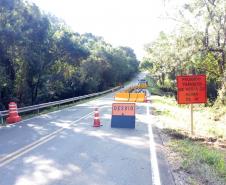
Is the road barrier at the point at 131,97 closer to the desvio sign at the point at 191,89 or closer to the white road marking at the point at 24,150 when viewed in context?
the desvio sign at the point at 191,89

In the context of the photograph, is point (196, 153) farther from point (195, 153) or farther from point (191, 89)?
point (191, 89)

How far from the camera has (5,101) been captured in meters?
28.5

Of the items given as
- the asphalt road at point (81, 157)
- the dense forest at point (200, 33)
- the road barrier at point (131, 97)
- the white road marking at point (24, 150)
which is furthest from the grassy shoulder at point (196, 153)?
the road barrier at point (131, 97)

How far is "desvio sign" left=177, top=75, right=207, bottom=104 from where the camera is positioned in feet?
44.6

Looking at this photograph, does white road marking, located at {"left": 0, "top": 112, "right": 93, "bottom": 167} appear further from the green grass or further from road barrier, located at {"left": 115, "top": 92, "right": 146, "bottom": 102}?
road barrier, located at {"left": 115, "top": 92, "right": 146, "bottom": 102}

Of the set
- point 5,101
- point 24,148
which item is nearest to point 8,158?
point 24,148

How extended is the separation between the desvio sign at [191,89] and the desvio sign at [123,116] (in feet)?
8.49

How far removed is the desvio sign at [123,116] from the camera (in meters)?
15.3

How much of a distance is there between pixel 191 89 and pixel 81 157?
609 centimetres

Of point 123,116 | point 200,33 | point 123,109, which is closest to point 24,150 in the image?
point 123,116

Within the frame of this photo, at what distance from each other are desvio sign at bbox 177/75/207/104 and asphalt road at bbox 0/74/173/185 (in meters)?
1.84

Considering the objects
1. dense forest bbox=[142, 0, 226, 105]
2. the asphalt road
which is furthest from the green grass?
dense forest bbox=[142, 0, 226, 105]

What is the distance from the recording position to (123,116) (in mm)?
15422

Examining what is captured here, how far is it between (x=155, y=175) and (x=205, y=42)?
2024cm
